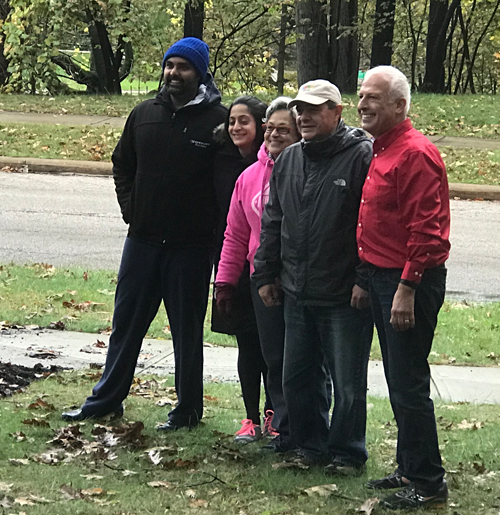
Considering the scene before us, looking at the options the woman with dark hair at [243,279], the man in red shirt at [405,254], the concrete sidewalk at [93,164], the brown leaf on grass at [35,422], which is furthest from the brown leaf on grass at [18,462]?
the concrete sidewalk at [93,164]

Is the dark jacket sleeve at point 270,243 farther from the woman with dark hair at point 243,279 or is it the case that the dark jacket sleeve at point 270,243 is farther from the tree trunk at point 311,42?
the tree trunk at point 311,42

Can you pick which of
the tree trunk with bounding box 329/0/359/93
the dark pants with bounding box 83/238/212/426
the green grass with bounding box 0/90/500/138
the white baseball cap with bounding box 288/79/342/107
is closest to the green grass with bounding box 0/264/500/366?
the dark pants with bounding box 83/238/212/426

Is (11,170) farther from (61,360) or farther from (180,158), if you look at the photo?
(180,158)

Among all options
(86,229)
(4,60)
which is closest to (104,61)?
(4,60)

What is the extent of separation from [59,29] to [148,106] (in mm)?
19492

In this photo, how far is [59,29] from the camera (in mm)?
24000

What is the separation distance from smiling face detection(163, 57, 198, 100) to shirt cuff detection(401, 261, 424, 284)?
190 centimetres

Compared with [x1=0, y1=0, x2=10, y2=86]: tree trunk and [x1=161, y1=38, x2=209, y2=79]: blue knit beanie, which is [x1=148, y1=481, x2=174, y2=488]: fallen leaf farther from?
[x1=0, y1=0, x2=10, y2=86]: tree trunk

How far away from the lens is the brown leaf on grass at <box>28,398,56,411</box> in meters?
5.85

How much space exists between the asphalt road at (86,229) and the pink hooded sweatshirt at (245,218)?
4.98m

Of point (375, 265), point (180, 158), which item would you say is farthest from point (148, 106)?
point (375, 265)

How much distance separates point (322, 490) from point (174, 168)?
6.21 ft

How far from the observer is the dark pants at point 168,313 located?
5527mm

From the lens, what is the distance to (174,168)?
5.38 metres
